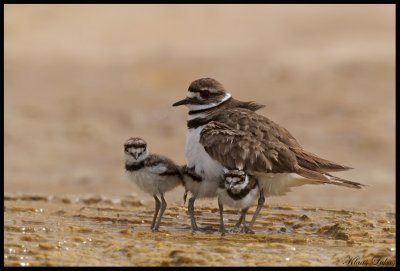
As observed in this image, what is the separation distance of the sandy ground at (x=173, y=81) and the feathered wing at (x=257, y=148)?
4232 millimetres

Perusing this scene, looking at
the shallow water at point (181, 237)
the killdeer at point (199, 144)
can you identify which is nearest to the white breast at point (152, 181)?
the killdeer at point (199, 144)

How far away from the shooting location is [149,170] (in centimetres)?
899

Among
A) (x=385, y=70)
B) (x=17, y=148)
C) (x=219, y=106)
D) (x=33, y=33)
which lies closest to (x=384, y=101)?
(x=385, y=70)

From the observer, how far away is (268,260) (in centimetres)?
732

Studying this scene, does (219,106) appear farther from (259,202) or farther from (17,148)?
(17,148)

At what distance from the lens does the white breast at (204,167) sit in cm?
883

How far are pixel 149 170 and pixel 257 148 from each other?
1.04 m

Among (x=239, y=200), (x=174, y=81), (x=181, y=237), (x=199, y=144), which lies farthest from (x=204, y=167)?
(x=174, y=81)

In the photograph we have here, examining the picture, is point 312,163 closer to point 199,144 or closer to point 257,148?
point 257,148

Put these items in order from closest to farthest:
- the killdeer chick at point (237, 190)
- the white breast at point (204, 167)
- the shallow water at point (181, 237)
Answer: the shallow water at point (181, 237) < the killdeer chick at point (237, 190) < the white breast at point (204, 167)

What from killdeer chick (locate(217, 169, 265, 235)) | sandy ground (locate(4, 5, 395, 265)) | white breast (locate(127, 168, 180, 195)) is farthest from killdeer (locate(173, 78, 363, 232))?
sandy ground (locate(4, 5, 395, 265))

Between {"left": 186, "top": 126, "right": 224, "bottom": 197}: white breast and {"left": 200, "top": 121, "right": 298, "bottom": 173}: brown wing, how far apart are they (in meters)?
0.06

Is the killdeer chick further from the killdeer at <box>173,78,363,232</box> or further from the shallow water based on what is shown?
the shallow water

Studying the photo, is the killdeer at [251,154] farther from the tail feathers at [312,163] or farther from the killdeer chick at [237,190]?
the killdeer chick at [237,190]
